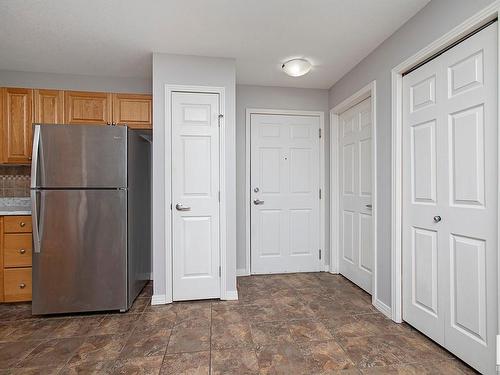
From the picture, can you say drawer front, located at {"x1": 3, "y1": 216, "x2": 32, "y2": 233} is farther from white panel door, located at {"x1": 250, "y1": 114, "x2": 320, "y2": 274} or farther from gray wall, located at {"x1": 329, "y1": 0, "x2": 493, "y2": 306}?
gray wall, located at {"x1": 329, "y1": 0, "x2": 493, "y2": 306}

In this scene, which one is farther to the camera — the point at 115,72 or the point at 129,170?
the point at 115,72

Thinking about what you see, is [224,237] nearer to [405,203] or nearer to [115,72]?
[405,203]

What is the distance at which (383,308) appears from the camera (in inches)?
89.5

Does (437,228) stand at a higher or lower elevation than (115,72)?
lower

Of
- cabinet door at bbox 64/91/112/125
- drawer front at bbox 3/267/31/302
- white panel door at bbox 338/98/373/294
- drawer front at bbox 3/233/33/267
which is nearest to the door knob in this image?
cabinet door at bbox 64/91/112/125

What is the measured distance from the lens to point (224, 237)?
2562mm

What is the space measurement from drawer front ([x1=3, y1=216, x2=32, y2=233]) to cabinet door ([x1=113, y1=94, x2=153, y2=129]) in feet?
4.36

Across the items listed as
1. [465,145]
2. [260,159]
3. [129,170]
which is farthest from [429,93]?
[129,170]

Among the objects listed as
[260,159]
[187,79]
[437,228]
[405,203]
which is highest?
[187,79]

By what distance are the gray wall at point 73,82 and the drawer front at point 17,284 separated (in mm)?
1994

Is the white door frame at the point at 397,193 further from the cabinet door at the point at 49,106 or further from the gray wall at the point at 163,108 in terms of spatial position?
the cabinet door at the point at 49,106

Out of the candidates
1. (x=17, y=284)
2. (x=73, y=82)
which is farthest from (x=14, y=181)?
(x=73, y=82)

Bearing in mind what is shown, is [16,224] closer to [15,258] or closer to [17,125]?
[15,258]

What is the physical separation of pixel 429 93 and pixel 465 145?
497 millimetres
